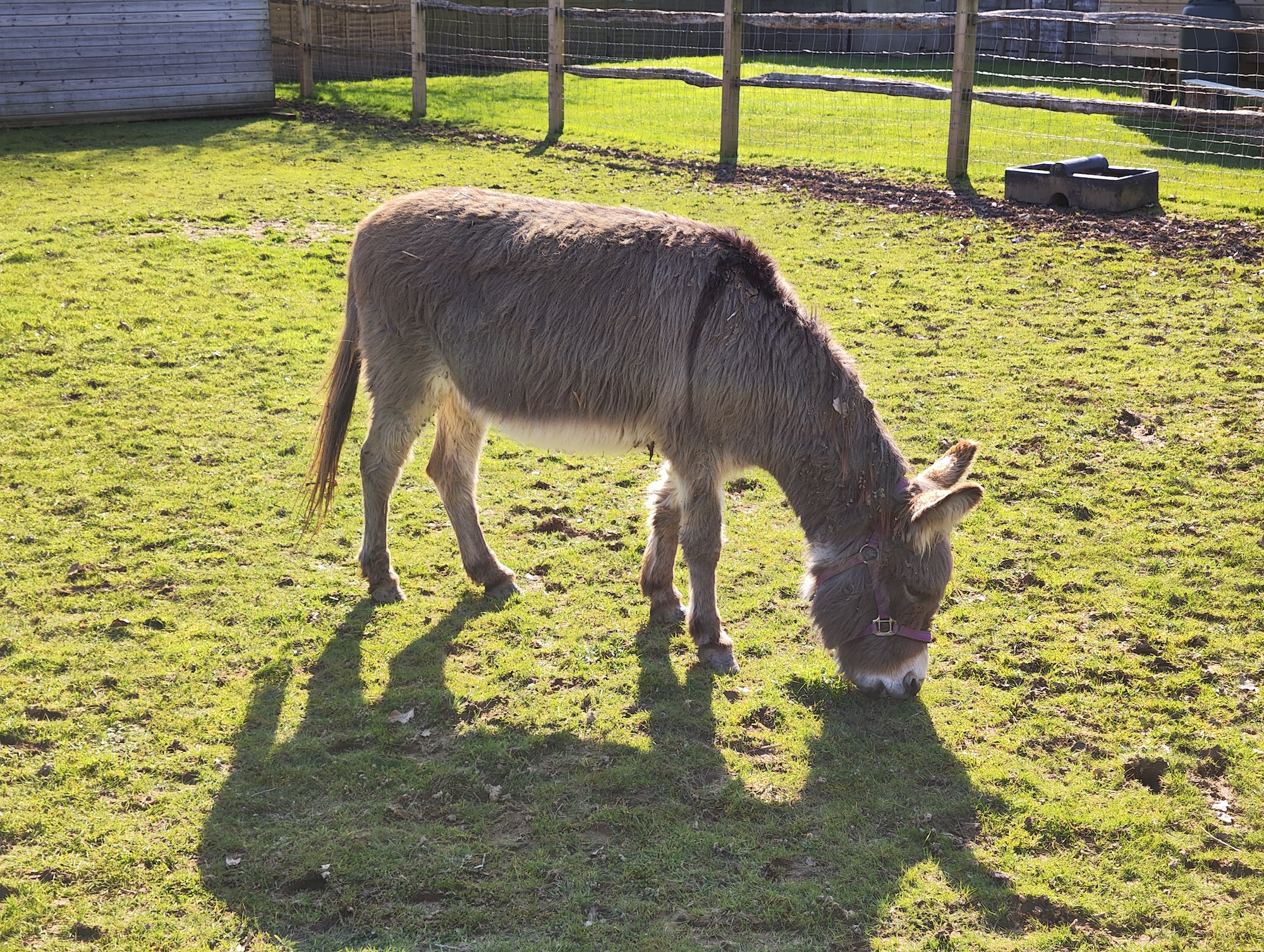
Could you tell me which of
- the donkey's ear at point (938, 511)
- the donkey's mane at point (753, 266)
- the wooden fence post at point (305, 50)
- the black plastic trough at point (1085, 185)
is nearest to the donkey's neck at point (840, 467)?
the donkey's ear at point (938, 511)

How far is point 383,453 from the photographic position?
184 inches

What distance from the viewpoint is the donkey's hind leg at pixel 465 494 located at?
193 inches

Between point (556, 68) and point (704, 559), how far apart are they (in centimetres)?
1224

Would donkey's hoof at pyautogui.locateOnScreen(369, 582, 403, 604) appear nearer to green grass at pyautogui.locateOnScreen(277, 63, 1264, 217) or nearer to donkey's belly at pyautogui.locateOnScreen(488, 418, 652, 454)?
donkey's belly at pyautogui.locateOnScreen(488, 418, 652, 454)

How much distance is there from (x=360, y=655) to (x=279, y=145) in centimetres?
1181

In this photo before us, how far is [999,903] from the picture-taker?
123 inches

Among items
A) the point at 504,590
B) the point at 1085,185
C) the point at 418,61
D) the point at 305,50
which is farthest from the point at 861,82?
the point at 305,50

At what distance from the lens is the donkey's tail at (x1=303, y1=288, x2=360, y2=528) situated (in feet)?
15.8

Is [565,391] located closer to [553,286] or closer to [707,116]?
[553,286]

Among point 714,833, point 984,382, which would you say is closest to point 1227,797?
point 714,833

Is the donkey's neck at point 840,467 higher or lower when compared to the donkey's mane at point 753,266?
lower

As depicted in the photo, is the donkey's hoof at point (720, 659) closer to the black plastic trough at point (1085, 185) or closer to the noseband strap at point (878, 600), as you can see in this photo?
the noseband strap at point (878, 600)

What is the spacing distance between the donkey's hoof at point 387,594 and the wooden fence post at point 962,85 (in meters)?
9.19

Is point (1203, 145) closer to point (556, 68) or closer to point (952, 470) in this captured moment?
point (556, 68)
